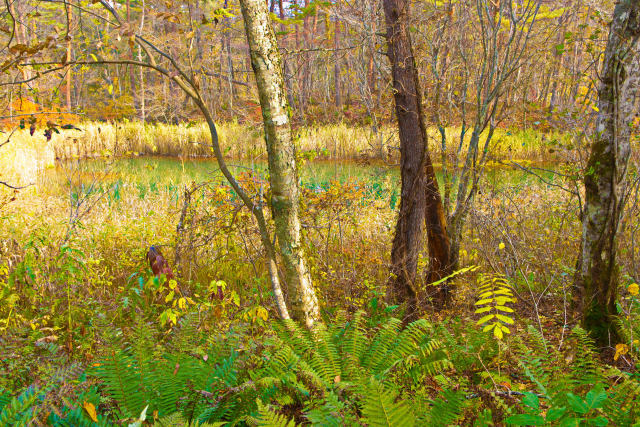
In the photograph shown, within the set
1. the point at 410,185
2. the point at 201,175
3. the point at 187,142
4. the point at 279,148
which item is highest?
the point at 187,142

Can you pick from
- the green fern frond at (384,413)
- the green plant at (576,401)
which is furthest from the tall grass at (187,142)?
the green fern frond at (384,413)

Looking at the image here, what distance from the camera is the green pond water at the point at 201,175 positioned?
7.09 metres

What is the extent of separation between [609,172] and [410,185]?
158 cm

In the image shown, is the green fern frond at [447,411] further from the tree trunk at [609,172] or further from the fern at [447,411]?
the tree trunk at [609,172]

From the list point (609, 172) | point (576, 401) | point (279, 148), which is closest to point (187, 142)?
point (279, 148)

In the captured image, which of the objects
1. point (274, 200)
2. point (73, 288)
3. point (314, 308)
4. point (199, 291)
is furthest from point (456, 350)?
point (73, 288)

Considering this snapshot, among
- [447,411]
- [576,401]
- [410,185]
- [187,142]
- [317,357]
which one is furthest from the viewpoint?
[187,142]

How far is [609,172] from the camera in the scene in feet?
7.76

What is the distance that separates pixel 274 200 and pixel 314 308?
68 centimetres

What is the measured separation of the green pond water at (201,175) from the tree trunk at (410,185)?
204cm

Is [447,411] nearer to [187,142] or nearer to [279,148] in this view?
[279,148]

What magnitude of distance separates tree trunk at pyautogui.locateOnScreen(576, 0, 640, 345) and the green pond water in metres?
3.53

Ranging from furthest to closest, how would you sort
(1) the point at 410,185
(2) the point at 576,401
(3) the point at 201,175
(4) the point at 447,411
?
(3) the point at 201,175
(1) the point at 410,185
(4) the point at 447,411
(2) the point at 576,401

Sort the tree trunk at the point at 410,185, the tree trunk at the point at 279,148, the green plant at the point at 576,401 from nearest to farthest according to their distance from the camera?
1. the green plant at the point at 576,401
2. the tree trunk at the point at 279,148
3. the tree trunk at the point at 410,185
